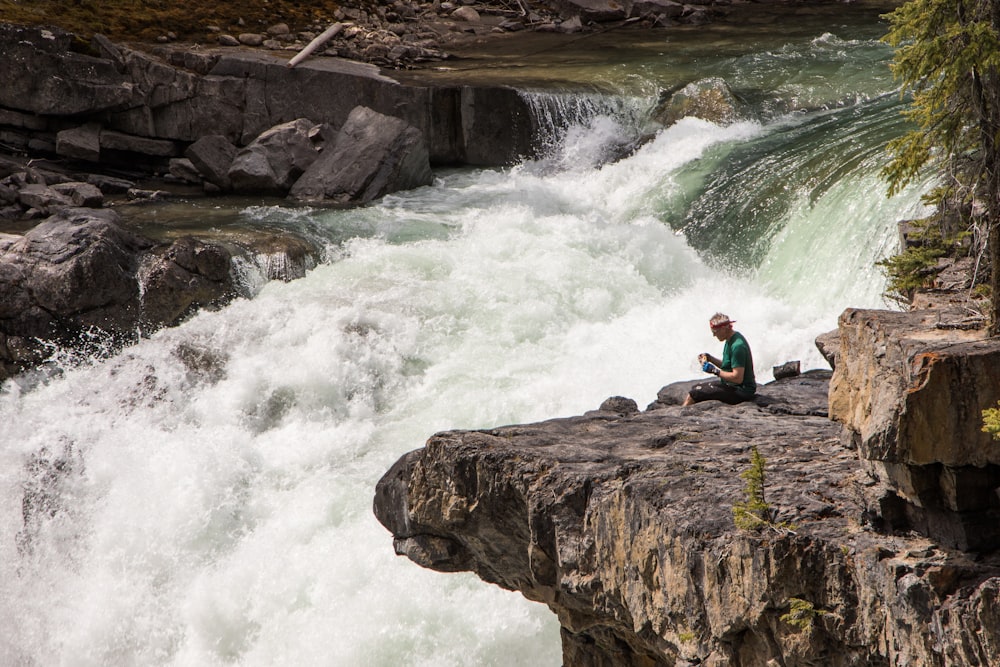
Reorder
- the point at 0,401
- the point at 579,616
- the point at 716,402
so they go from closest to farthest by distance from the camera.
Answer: the point at 579,616 → the point at 716,402 → the point at 0,401

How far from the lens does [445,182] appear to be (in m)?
20.5

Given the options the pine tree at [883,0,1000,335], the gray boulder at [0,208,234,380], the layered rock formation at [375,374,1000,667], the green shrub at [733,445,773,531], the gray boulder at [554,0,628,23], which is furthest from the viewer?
the gray boulder at [554,0,628,23]

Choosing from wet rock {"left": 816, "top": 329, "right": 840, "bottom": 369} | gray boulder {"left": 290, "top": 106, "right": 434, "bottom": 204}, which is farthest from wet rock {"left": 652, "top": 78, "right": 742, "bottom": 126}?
wet rock {"left": 816, "top": 329, "right": 840, "bottom": 369}

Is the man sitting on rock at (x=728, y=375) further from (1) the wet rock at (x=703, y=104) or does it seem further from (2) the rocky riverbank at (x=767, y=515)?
(1) the wet rock at (x=703, y=104)

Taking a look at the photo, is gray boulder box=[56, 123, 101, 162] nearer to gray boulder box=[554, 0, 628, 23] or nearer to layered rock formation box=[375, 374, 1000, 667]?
gray boulder box=[554, 0, 628, 23]

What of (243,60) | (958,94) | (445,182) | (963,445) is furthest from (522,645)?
(243,60)

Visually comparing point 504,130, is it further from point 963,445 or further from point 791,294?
point 963,445

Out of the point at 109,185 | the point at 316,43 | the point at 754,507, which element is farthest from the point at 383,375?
the point at 316,43

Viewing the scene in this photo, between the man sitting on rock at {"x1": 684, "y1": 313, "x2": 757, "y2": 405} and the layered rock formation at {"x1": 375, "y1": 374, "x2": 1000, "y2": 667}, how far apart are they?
31 centimetres

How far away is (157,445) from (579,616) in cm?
680

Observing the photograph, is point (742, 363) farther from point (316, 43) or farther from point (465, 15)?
point (465, 15)

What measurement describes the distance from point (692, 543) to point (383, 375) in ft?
26.2

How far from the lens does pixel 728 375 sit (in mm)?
9258

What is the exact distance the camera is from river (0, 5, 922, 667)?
33.0 feet
